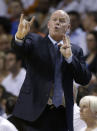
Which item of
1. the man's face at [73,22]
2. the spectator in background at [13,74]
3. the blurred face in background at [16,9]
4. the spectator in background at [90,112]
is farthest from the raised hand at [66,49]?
the blurred face in background at [16,9]

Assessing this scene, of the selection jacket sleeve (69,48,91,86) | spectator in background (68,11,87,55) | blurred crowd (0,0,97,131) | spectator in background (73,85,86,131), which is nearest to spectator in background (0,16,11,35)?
blurred crowd (0,0,97,131)

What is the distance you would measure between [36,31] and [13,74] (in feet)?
4.02

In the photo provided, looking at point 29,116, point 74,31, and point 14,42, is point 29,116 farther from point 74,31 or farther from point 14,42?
point 74,31

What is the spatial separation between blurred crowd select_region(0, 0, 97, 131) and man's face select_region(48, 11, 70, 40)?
194 centimetres

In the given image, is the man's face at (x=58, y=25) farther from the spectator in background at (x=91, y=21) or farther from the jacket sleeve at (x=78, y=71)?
the spectator in background at (x=91, y=21)

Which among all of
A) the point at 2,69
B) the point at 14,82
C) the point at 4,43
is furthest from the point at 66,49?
the point at 4,43

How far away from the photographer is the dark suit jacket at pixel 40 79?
5.06 metres

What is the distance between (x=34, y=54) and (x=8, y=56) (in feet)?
15.6

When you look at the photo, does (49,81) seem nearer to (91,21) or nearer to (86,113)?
(86,113)

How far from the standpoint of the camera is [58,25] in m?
5.11

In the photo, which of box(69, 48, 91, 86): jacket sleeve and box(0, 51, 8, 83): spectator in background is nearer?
box(69, 48, 91, 86): jacket sleeve

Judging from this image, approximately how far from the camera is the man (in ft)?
16.6

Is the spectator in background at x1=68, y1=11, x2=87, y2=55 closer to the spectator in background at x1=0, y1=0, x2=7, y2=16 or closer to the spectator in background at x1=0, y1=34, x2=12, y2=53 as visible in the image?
the spectator in background at x1=0, y1=34, x2=12, y2=53

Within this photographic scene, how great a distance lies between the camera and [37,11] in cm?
1148
